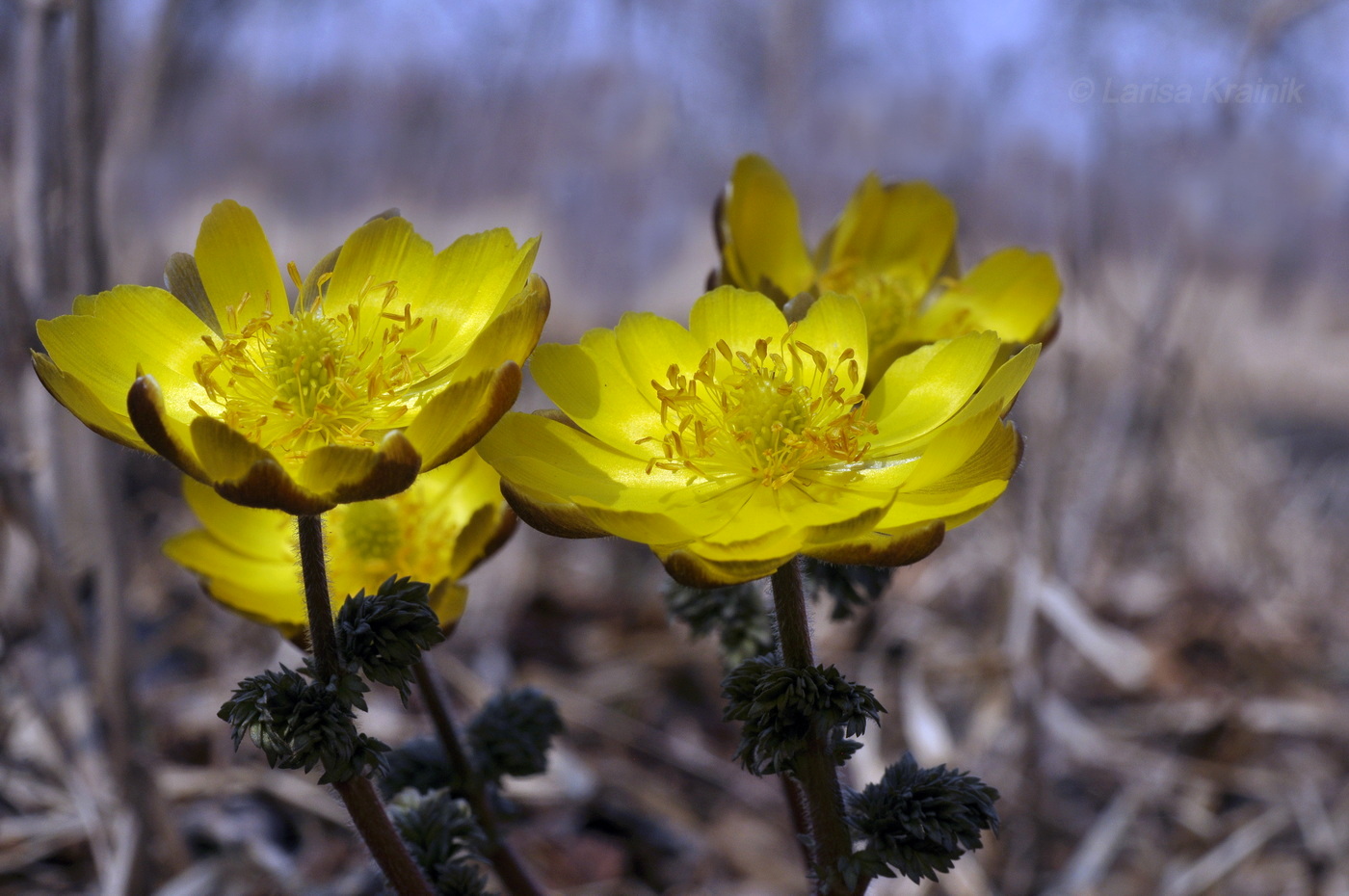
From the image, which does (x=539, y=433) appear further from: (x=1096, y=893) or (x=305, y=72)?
(x=305, y=72)

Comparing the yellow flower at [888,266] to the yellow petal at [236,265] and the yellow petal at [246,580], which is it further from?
the yellow petal at [246,580]

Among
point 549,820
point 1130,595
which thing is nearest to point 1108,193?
point 1130,595

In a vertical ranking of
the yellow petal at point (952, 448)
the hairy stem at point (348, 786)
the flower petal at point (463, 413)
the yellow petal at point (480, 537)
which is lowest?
the hairy stem at point (348, 786)

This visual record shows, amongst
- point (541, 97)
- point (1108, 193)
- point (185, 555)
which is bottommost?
point (185, 555)

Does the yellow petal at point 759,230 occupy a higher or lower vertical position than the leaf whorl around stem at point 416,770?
higher

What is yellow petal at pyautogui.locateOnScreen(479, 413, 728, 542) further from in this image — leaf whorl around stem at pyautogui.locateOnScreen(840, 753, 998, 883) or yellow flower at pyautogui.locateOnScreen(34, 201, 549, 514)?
leaf whorl around stem at pyautogui.locateOnScreen(840, 753, 998, 883)

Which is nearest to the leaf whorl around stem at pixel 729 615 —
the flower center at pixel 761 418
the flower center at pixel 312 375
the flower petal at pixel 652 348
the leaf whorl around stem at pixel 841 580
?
the leaf whorl around stem at pixel 841 580

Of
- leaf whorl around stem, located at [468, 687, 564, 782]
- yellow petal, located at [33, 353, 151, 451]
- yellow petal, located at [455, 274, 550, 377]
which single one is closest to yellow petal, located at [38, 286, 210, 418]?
yellow petal, located at [33, 353, 151, 451]
